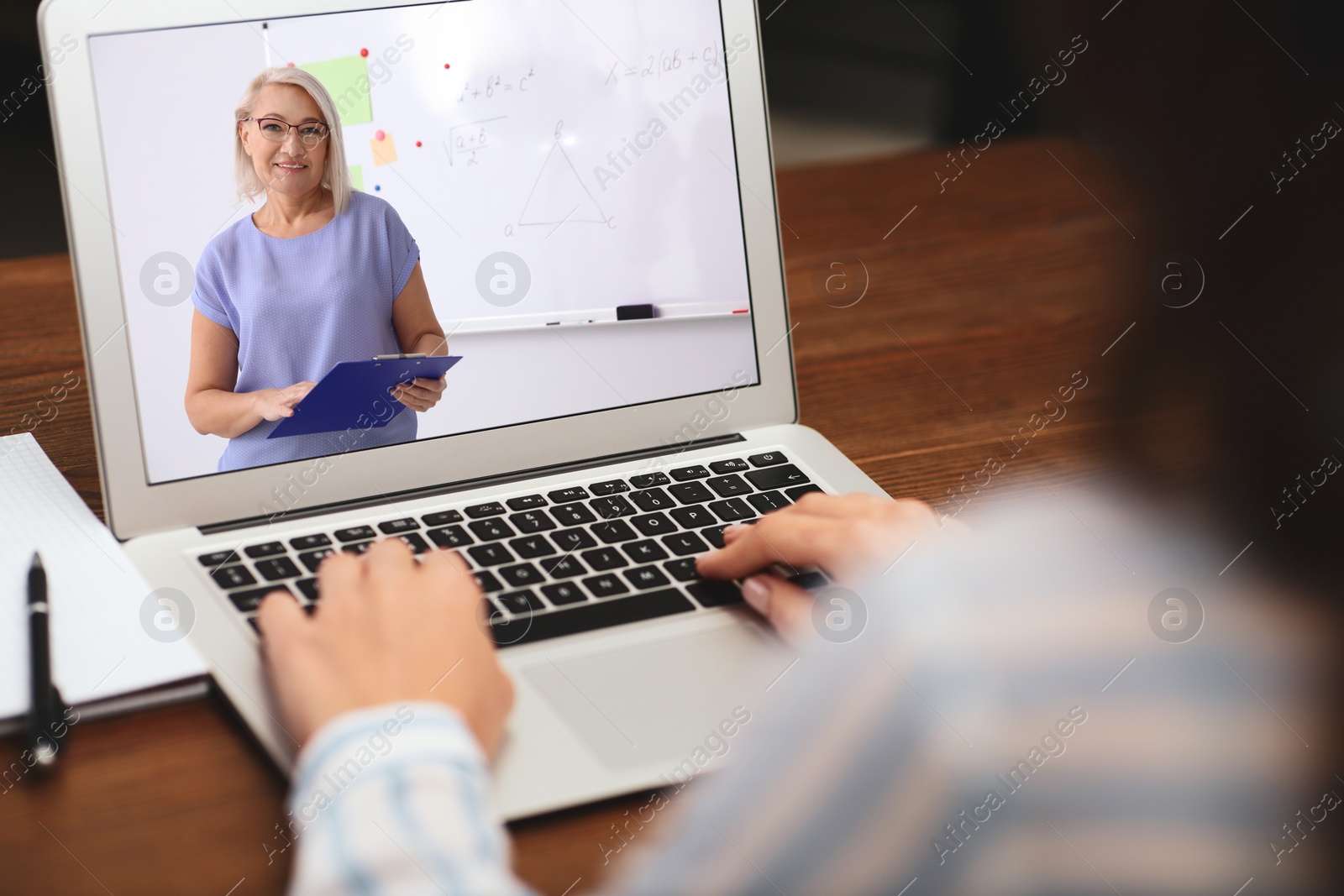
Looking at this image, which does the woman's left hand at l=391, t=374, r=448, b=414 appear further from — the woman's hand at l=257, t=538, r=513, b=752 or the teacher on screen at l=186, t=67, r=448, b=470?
the woman's hand at l=257, t=538, r=513, b=752

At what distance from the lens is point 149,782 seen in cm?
56

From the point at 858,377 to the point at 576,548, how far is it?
0.42 m

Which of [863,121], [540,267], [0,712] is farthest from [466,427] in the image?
[863,121]

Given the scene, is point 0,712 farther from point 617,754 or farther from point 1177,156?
point 1177,156

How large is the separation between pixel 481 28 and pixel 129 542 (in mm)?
430

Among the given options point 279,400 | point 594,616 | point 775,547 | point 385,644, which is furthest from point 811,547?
point 279,400

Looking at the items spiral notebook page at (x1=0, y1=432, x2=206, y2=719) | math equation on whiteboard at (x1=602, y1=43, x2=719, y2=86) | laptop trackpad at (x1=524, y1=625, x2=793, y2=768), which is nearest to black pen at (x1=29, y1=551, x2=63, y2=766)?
spiral notebook page at (x1=0, y1=432, x2=206, y2=719)

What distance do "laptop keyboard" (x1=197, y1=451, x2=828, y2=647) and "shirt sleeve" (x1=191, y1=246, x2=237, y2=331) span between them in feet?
0.53

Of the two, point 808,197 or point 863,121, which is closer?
point 808,197

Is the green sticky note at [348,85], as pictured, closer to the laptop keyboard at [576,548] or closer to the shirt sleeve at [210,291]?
the shirt sleeve at [210,291]

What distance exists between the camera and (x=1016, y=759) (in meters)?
0.38

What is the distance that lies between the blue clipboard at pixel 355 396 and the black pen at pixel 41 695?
0.19 metres

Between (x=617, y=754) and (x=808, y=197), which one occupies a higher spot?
(x=808, y=197)

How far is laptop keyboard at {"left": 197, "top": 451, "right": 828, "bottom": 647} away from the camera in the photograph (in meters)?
0.67
